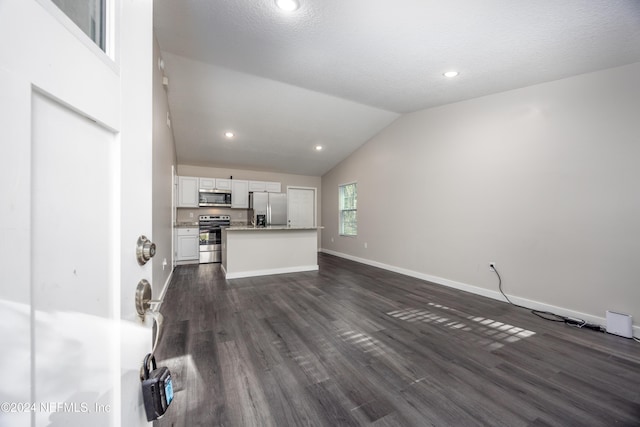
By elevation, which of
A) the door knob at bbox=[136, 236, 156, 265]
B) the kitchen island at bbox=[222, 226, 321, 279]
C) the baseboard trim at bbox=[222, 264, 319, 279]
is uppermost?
the door knob at bbox=[136, 236, 156, 265]

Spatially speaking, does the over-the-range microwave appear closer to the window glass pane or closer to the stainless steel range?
the stainless steel range

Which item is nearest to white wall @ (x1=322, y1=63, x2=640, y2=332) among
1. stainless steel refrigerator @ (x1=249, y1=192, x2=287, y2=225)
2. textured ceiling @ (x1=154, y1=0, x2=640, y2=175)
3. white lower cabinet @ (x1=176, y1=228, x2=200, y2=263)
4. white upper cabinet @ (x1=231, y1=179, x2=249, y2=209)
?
textured ceiling @ (x1=154, y1=0, x2=640, y2=175)

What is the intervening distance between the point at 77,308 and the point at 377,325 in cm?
264

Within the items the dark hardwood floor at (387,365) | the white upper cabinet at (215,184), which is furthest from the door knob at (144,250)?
the white upper cabinet at (215,184)

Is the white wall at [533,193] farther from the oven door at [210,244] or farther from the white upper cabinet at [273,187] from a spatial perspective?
the oven door at [210,244]

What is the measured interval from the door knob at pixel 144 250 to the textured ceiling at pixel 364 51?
8.09ft

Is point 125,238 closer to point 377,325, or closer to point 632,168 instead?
point 377,325

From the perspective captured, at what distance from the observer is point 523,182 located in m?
3.29

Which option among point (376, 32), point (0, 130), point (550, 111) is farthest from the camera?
point (550, 111)

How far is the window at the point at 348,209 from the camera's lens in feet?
21.4

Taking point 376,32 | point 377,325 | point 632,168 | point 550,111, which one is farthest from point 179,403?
point 550,111

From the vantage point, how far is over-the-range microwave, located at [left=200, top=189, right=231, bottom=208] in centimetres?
629

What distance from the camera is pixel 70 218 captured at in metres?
0.43

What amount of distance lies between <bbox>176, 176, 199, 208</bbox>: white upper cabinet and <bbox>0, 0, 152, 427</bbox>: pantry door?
20.1 feet
